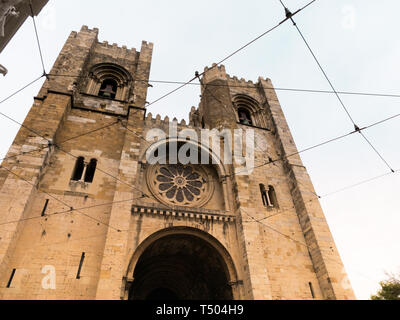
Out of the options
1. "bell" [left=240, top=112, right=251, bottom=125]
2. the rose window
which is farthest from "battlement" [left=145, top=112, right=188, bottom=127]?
"bell" [left=240, top=112, right=251, bottom=125]

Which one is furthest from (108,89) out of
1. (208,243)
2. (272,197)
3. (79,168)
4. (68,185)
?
(272,197)

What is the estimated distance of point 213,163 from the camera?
14.2 m

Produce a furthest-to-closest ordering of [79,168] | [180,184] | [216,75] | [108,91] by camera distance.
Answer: [216,75]
[108,91]
[180,184]
[79,168]

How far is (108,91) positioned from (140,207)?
8897 millimetres

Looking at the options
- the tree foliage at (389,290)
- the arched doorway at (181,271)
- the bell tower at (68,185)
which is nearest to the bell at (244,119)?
the bell tower at (68,185)

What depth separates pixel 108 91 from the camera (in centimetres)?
1616

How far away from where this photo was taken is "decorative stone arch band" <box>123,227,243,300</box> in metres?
9.83

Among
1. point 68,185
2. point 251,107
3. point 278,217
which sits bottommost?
point 278,217

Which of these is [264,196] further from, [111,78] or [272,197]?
[111,78]

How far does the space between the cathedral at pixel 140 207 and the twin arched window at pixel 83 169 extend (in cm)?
5

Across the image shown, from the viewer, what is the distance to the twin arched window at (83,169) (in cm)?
1148

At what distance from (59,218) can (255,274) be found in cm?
771

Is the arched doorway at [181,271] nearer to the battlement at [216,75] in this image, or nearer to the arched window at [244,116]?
the arched window at [244,116]
